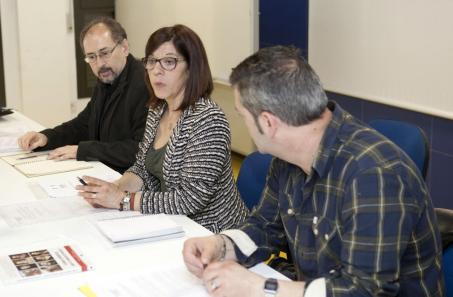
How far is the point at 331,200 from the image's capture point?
1.55 metres

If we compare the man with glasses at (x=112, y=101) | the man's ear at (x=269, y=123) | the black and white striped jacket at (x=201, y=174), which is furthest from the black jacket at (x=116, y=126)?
the man's ear at (x=269, y=123)

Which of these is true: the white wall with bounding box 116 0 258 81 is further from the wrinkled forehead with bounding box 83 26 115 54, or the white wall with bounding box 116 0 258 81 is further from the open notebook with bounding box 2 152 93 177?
the open notebook with bounding box 2 152 93 177

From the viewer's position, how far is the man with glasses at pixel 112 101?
300cm

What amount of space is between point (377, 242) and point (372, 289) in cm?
10

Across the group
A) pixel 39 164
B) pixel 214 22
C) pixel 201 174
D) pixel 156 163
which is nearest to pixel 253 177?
pixel 201 174

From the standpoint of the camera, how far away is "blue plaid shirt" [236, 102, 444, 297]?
142 centimetres

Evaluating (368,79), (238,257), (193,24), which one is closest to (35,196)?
(238,257)

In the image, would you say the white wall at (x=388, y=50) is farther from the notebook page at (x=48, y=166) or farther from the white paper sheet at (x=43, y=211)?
the white paper sheet at (x=43, y=211)

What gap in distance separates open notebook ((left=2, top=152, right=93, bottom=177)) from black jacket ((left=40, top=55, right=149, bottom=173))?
0.28ft

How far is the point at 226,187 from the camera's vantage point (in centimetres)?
241

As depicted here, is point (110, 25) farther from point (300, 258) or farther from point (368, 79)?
point (300, 258)

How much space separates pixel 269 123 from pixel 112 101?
1.78 meters

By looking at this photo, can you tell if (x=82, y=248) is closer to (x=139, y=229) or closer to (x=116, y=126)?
(x=139, y=229)

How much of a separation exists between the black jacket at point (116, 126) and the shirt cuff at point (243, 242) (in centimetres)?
124
